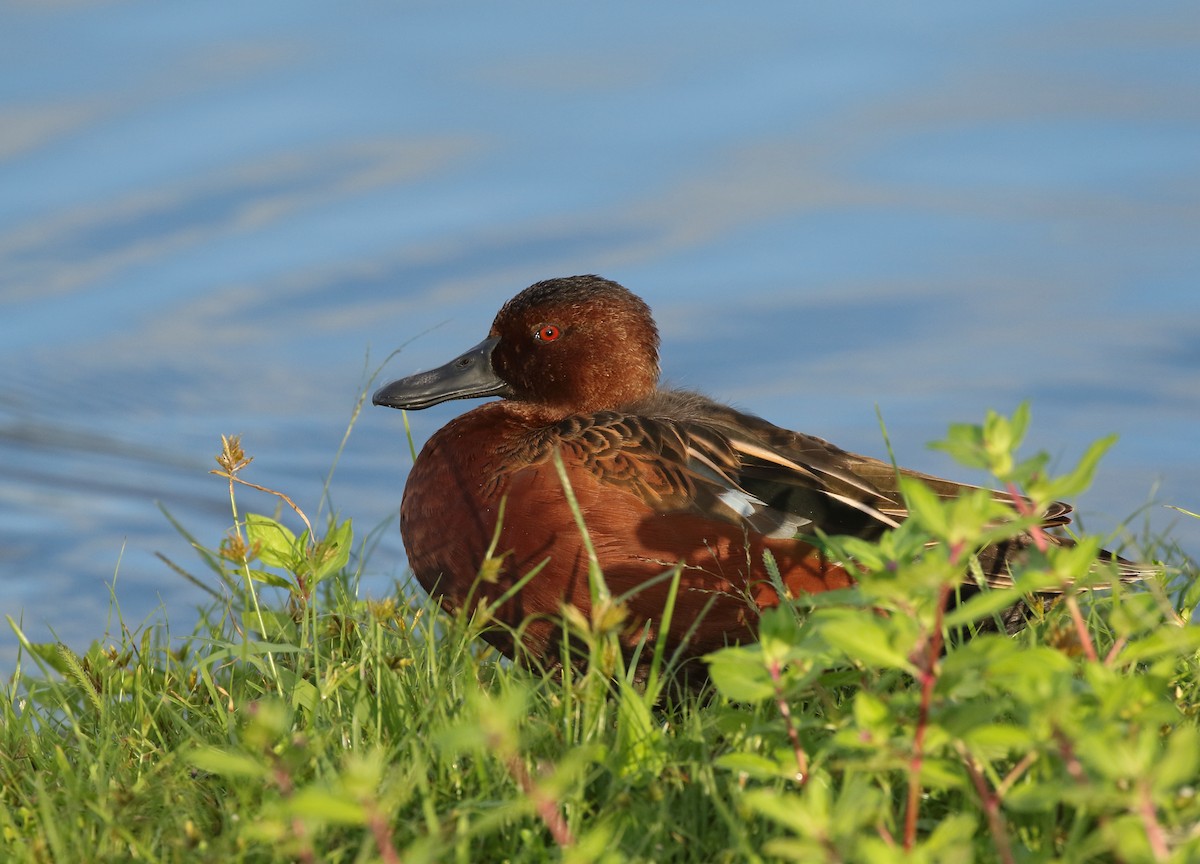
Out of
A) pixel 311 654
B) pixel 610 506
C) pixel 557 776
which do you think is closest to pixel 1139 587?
pixel 610 506

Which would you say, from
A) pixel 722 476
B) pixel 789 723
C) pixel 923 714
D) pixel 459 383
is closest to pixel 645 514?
pixel 722 476

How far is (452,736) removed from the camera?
2.01 metres

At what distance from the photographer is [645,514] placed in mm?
3869

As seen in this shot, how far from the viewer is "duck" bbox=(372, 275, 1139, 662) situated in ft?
12.4

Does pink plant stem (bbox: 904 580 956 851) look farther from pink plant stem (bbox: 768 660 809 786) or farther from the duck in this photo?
the duck

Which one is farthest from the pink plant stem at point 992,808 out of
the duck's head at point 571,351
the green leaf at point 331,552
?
the duck's head at point 571,351

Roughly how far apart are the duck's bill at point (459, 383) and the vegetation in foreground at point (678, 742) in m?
1.07

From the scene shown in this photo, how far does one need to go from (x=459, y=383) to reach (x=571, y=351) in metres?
0.44

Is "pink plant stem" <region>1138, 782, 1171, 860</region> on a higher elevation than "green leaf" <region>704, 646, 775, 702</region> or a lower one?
lower

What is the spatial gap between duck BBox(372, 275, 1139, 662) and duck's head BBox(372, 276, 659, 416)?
0.04 m

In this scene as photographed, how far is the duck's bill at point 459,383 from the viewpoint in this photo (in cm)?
494

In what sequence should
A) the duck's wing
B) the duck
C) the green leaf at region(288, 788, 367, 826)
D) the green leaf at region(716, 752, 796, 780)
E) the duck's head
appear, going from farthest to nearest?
the duck's head < the duck's wing < the duck < the green leaf at region(716, 752, 796, 780) < the green leaf at region(288, 788, 367, 826)

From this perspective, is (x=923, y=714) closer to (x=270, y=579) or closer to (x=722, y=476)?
(x=722, y=476)

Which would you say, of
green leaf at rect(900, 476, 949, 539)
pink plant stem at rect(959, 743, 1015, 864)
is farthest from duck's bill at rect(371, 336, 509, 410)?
green leaf at rect(900, 476, 949, 539)
